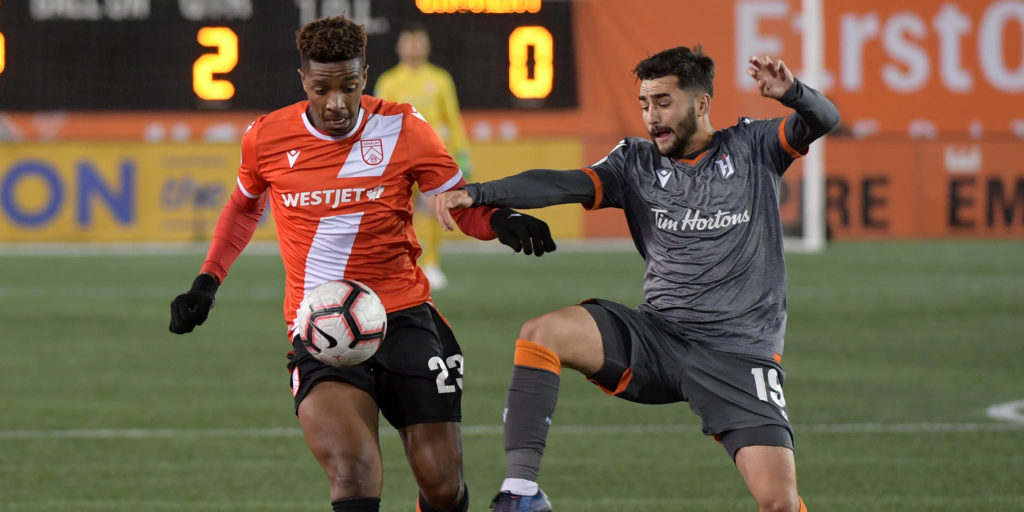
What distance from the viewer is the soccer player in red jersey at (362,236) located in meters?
5.16

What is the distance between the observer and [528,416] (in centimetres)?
492

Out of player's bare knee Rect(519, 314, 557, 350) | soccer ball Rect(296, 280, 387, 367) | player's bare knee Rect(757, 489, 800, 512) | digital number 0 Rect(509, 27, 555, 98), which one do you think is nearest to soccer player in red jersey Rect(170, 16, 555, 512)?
soccer ball Rect(296, 280, 387, 367)

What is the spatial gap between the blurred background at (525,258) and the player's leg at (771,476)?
151 cm

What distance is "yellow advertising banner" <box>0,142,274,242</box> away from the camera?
21.4m

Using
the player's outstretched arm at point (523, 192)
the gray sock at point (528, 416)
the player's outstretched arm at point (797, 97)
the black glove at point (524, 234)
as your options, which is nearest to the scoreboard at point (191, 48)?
the player's outstretched arm at point (523, 192)

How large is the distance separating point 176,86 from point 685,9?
7627 millimetres

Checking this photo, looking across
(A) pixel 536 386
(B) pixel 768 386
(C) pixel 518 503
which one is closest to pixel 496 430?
(B) pixel 768 386

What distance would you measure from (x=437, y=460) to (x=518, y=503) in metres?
0.65

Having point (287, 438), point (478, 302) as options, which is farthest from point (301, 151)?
point (478, 302)

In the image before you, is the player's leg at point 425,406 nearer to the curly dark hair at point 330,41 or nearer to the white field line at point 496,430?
the curly dark hair at point 330,41

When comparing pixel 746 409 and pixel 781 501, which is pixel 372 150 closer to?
pixel 746 409

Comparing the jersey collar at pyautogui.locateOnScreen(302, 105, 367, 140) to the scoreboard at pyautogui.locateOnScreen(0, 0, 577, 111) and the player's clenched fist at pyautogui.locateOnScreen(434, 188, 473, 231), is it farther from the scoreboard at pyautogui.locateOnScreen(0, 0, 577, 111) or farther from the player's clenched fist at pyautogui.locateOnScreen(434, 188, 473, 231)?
the scoreboard at pyautogui.locateOnScreen(0, 0, 577, 111)

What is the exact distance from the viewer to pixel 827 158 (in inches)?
889

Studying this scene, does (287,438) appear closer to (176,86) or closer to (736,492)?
(736,492)
